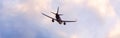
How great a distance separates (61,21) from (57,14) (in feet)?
41.2

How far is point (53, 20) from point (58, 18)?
29.2ft

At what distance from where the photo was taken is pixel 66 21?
449 ft

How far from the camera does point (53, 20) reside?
134 metres

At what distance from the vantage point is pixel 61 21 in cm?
13538

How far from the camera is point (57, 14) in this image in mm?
145500

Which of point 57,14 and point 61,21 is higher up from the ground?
point 57,14

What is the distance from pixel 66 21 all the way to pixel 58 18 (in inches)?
347

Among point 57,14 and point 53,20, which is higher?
point 57,14

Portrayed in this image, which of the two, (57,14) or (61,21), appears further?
(57,14)

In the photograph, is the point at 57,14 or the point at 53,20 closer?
the point at 53,20

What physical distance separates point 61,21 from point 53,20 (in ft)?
23.6

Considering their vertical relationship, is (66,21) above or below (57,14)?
below

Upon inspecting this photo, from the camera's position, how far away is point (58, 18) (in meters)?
141

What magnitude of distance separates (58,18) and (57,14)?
5690 millimetres
